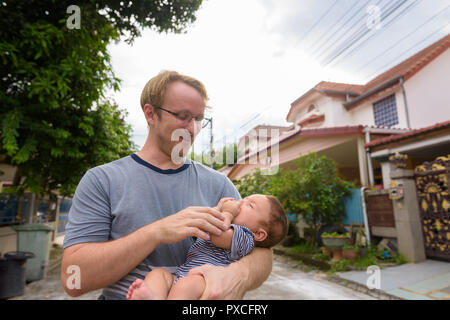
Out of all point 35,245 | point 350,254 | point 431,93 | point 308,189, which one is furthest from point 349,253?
point 35,245

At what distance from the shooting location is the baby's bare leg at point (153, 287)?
741 millimetres

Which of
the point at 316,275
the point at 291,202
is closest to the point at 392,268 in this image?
the point at 316,275

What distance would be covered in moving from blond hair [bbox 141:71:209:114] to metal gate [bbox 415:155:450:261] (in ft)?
17.3

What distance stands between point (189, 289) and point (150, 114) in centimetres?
61

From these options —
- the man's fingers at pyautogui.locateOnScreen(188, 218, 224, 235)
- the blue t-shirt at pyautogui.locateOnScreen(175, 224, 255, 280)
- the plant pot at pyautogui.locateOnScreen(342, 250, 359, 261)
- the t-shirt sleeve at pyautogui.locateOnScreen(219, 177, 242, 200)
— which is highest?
the t-shirt sleeve at pyautogui.locateOnScreen(219, 177, 242, 200)

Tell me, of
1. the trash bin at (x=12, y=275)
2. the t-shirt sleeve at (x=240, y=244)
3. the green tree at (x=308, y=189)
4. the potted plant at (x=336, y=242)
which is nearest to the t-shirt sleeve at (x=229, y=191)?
the t-shirt sleeve at (x=240, y=244)

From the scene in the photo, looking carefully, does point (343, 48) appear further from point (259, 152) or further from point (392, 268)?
point (392, 268)

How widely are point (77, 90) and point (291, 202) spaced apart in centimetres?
213

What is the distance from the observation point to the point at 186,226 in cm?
71

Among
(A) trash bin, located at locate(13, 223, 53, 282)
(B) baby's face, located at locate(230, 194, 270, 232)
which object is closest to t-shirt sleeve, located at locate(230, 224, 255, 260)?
(B) baby's face, located at locate(230, 194, 270, 232)

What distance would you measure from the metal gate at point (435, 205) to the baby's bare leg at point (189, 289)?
5363 millimetres

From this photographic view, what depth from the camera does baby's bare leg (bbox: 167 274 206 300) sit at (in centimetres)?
74

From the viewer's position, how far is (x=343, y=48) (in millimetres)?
1355

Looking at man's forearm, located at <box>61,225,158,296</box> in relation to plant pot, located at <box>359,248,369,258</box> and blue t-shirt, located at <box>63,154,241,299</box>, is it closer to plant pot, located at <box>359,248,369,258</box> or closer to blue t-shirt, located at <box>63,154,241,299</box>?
blue t-shirt, located at <box>63,154,241,299</box>
